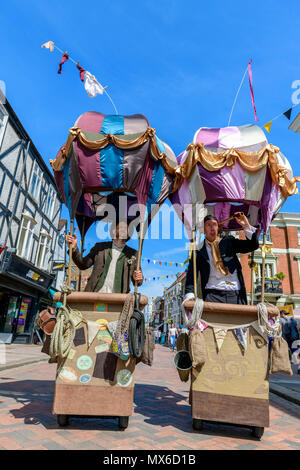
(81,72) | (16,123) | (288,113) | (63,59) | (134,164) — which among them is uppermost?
(16,123)

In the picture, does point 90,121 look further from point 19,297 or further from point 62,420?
point 19,297

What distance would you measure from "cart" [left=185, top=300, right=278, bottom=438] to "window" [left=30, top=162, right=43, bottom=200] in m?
15.1

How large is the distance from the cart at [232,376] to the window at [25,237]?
A: 13820 millimetres

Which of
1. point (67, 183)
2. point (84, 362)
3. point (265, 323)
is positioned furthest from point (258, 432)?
point (67, 183)

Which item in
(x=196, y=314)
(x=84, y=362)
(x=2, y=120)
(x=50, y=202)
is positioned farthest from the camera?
(x=50, y=202)

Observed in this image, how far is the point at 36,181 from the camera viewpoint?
16672mm

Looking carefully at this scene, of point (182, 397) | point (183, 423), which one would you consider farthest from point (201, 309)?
point (182, 397)

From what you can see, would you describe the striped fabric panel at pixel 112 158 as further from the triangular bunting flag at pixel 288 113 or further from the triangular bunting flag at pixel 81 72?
the triangular bunting flag at pixel 288 113

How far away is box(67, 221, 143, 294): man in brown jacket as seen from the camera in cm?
356

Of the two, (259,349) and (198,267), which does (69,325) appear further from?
(259,349)

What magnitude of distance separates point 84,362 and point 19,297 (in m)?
14.1

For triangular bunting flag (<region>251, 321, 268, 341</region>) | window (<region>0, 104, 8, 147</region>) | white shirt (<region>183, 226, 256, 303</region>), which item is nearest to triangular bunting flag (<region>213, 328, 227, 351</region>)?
triangular bunting flag (<region>251, 321, 268, 341</region>)

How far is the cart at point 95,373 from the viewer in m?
2.78

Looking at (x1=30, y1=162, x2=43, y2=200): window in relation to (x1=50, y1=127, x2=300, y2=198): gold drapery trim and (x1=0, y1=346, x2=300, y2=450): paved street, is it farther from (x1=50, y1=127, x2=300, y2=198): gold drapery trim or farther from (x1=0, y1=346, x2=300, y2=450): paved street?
(x1=50, y1=127, x2=300, y2=198): gold drapery trim
